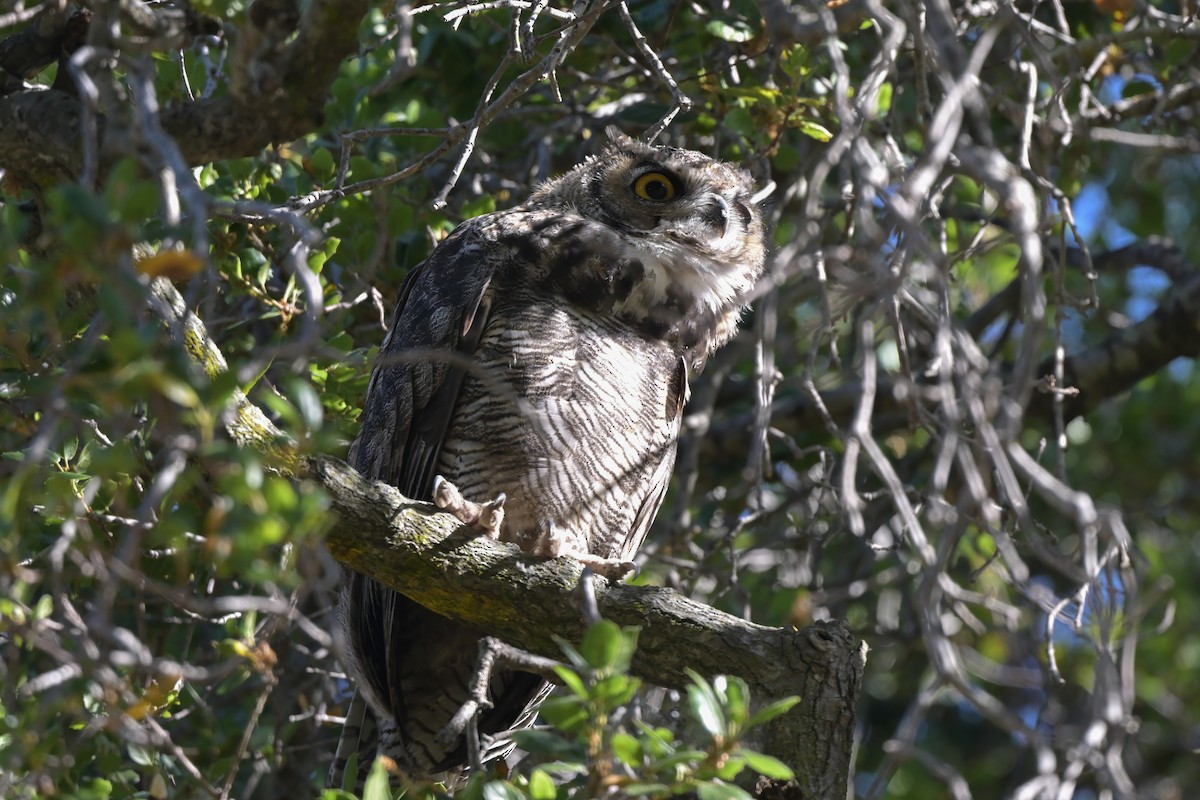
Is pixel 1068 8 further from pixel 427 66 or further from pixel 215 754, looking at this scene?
pixel 215 754

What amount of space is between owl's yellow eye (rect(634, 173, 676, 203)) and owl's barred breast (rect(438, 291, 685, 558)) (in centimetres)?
50

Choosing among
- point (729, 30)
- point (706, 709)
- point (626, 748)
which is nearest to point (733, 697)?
point (706, 709)

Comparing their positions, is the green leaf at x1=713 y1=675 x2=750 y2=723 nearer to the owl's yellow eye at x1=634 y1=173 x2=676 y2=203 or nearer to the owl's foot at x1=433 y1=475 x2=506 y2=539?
the owl's foot at x1=433 y1=475 x2=506 y2=539

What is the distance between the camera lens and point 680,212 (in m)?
3.47

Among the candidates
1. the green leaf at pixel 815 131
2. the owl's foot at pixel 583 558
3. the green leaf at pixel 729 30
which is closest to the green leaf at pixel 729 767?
the owl's foot at pixel 583 558

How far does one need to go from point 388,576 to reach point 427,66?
226 centimetres

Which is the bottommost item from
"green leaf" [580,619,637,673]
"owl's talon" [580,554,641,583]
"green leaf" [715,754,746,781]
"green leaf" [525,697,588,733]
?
"owl's talon" [580,554,641,583]

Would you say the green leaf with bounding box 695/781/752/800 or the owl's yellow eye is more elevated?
the owl's yellow eye

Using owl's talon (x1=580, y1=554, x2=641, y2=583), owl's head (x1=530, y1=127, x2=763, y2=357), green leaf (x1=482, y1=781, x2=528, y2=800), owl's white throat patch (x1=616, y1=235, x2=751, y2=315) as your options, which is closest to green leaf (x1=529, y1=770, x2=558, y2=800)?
green leaf (x1=482, y1=781, x2=528, y2=800)

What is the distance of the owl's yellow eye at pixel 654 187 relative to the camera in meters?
3.50

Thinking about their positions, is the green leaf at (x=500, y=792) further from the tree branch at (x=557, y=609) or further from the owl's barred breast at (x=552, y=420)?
the owl's barred breast at (x=552, y=420)

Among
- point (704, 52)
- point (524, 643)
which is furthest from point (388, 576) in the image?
point (704, 52)

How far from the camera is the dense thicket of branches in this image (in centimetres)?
145

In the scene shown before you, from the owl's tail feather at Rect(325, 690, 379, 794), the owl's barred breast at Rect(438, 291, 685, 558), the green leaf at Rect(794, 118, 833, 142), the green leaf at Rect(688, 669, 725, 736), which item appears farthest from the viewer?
the green leaf at Rect(794, 118, 833, 142)
